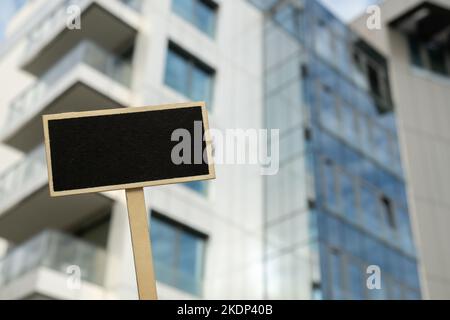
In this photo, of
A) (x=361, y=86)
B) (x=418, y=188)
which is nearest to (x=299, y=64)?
(x=361, y=86)

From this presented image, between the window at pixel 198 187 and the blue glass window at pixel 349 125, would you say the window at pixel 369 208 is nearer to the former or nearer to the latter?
the blue glass window at pixel 349 125

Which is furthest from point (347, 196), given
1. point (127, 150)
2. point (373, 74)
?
point (127, 150)

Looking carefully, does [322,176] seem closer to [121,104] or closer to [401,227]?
[401,227]

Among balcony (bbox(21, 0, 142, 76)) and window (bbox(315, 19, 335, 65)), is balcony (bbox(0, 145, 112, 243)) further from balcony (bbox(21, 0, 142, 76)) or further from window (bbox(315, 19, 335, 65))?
window (bbox(315, 19, 335, 65))

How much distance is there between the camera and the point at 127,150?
3.17 metres

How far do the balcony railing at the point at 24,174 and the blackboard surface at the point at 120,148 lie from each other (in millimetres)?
13792

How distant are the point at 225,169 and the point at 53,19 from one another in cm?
798

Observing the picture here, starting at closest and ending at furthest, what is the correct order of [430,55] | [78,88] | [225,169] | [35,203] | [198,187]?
[35,203] → [78,88] → [198,187] → [225,169] → [430,55]

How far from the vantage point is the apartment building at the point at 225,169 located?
1634 cm

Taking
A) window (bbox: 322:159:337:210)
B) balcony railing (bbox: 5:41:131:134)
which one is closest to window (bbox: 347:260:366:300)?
window (bbox: 322:159:337:210)

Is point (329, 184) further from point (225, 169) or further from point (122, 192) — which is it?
point (122, 192)

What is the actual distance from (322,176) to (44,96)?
8.72m

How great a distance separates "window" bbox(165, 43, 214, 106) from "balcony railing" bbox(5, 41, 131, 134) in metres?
1.37

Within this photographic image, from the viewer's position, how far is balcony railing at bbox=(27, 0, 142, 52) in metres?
20.0
